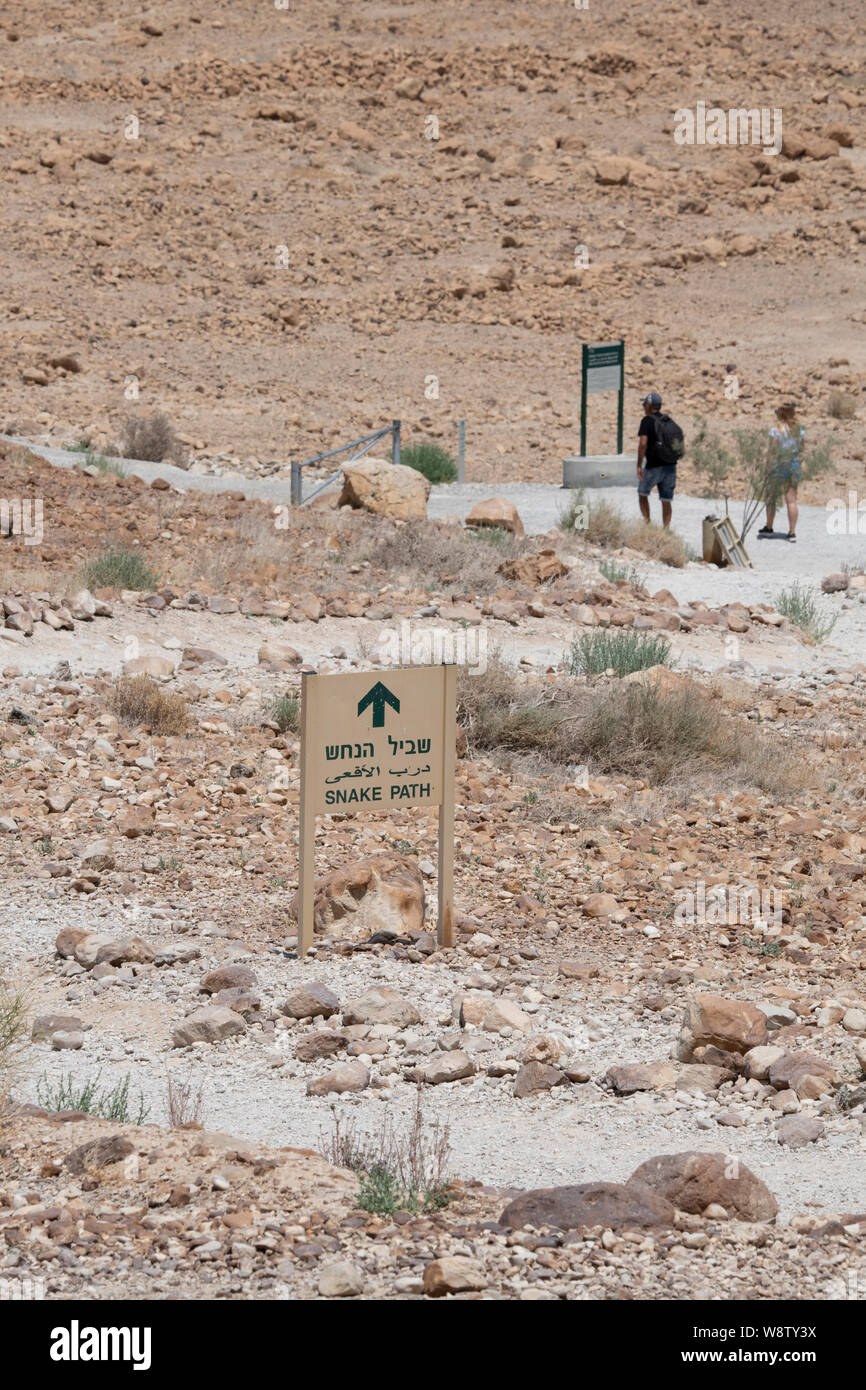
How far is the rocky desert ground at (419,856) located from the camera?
167 inches

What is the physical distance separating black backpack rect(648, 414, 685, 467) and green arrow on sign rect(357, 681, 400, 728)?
10.6m

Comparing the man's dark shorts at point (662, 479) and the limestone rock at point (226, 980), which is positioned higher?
the man's dark shorts at point (662, 479)

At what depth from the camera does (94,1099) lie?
5281mm

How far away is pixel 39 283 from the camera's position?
3219 centimetres

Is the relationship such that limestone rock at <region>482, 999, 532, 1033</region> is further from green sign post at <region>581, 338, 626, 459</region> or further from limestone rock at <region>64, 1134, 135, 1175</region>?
green sign post at <region>581, 338, 626, 459</region>

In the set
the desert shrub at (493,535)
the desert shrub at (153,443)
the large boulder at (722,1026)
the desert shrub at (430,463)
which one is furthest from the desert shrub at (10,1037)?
the desert shrub at (153,443)

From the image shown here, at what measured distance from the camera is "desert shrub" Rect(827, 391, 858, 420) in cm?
2680

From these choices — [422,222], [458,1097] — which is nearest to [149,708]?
[458,1097]

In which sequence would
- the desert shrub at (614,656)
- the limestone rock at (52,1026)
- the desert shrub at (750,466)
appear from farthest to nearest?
the desert shrub at (750,466), the desert shrub at (614,656), the limestone rock at (52,1026)

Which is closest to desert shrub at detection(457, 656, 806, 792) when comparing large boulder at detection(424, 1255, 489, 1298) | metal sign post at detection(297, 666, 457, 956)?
metal sign post at detection(297, 666, 457, 956)

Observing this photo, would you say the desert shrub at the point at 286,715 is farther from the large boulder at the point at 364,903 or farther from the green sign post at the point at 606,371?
the green sign post at the point at 606,371

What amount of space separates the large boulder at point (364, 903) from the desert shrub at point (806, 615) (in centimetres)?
734

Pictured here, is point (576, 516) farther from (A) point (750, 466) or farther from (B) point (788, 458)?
(A) point (750, 466)
